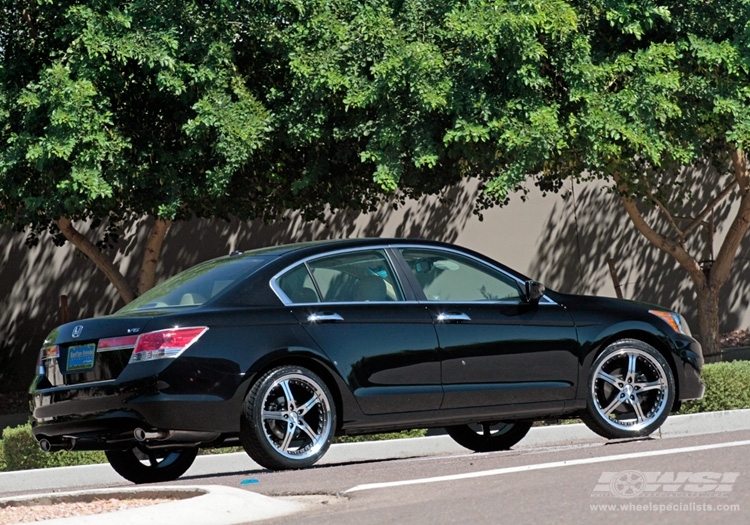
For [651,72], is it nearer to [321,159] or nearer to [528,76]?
[528,76]

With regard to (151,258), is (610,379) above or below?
below

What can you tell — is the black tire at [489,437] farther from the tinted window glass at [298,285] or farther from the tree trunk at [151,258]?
the tree trunk at [151,258]

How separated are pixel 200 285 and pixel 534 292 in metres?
2.44

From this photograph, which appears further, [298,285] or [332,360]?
[298,285]

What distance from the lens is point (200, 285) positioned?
30.1 feet

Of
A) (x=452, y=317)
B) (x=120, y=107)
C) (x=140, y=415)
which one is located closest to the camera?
(x=140, y=415)

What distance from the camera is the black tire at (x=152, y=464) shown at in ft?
32.0

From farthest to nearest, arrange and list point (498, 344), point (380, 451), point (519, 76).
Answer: point (519, 76)
point (380, 451)
point (498, 344)

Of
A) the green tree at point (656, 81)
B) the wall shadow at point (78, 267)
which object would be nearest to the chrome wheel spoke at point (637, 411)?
the green tree at point (656, 81)

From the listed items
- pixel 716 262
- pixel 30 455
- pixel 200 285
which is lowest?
pixel 30 455

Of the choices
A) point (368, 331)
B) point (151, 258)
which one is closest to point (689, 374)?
point (368, 331)

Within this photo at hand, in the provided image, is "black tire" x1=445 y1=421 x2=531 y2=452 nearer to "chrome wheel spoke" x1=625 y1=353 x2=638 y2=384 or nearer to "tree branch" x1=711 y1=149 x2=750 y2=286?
"chrome wheel spoke" x1=625 y1=353 x2=638 y2=384

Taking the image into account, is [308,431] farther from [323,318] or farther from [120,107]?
[120,107]

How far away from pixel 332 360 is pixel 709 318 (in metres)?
13.4
